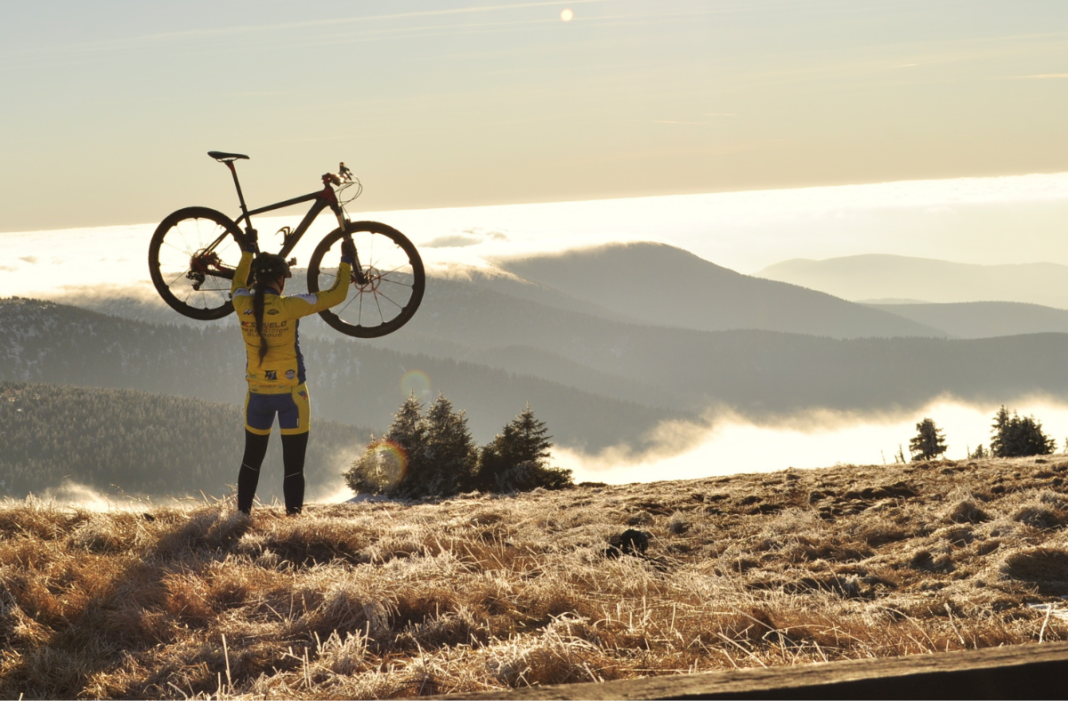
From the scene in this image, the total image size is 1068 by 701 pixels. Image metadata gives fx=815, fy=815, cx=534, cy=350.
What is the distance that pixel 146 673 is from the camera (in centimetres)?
394

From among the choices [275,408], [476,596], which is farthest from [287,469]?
[476,596]

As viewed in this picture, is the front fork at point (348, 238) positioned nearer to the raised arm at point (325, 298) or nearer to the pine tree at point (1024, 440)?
the raised arm at point (325, 298)

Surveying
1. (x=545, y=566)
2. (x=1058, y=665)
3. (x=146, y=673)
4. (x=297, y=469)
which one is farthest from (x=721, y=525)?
(x=1058, y=665)

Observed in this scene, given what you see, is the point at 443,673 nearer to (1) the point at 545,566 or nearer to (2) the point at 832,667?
(2) the point at 832,667

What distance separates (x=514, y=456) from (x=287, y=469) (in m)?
17.4

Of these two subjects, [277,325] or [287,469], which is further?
[287,469]

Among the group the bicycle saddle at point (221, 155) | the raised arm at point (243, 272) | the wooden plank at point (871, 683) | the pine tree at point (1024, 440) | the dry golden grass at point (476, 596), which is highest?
the bicycle saddle at point (221, 155)

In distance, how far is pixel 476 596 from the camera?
4.84 m

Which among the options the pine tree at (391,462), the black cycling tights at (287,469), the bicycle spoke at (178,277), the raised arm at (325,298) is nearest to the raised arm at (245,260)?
the raised arm at (325,298)

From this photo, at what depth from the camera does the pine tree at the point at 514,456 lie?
2539cm

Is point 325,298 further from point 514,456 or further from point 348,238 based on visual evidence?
point 514,456

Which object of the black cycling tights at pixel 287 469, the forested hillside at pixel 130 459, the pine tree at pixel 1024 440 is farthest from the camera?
the forested hillside at pixel 130 459

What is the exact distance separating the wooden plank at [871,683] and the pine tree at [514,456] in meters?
23.0

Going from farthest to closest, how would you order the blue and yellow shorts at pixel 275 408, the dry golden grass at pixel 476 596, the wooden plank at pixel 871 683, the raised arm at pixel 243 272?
the blue and yellow shorts at pixel 275 408 → the raised arm at pixel 243 272 → the dry golden grass at pixel 476 596 → the wooden plank at pixel 871 683
